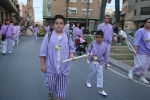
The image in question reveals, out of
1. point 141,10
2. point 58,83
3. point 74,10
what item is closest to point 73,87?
point 58,83

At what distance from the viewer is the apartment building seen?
47219 millimetres

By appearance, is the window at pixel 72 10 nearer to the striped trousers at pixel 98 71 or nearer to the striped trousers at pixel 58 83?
the striped trousers at pixel 98 71

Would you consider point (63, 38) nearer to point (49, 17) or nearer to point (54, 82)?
point (54, 82)

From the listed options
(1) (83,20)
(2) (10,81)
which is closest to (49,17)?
(1) (83,20)

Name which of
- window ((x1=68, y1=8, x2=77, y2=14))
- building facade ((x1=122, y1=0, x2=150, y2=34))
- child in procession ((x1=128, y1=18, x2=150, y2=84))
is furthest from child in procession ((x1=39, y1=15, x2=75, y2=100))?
window ((x1=68, y1=8, x2=77, y2=14))

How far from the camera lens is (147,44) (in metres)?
5.23

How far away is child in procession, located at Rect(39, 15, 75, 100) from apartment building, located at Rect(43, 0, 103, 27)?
147 ft

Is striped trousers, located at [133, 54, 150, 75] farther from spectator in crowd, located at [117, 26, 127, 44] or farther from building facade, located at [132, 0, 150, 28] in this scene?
building facade, located at [132, 0, 150, 28]

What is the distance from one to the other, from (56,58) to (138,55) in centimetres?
311

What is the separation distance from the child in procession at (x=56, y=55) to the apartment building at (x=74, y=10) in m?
44.9

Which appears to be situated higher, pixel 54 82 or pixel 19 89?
pixel 54 82

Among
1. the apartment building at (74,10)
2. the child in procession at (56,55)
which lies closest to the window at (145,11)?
the apartment building at (74,10)

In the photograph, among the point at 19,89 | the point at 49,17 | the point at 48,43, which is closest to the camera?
the point at 48,43

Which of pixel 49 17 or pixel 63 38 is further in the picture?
pixel 49 17
